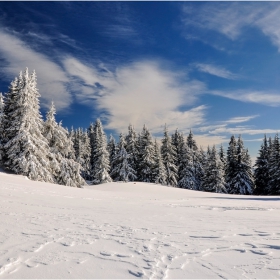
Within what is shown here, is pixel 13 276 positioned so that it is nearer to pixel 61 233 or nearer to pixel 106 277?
pixel 106 277

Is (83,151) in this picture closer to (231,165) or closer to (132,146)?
(132,146)

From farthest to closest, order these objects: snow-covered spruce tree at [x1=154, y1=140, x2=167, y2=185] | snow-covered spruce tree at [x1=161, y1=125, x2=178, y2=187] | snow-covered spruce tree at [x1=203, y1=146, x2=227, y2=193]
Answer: snow-covered spruce tree at [x1=161, y1=125, x2=178, y2=187] < snow-covered spruce tree at [x1=154, y1=140, x2=167, y2=185] < snow-covered spruce tree at [x1=203, y1=146, x2=227, y2=193]


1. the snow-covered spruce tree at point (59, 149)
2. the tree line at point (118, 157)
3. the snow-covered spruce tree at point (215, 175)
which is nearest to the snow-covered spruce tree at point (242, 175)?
the tree line at point (118, 157)

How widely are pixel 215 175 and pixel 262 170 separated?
10208mm

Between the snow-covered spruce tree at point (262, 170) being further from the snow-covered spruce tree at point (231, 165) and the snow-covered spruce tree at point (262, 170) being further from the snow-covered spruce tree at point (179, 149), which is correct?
the snow-covered spruce tree at point (179, 149)

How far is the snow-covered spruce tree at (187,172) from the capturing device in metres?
42.1

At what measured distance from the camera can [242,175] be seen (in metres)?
39.4

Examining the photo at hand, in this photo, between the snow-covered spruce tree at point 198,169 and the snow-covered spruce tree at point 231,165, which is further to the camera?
the snow-covered spruce tree at point 198,169

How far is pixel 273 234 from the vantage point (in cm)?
514

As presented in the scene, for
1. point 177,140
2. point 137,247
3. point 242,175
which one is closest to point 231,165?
point 242,175

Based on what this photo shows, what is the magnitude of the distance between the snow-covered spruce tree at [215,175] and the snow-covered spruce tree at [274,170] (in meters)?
7.00

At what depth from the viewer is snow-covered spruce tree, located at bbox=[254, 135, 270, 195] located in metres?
40.3

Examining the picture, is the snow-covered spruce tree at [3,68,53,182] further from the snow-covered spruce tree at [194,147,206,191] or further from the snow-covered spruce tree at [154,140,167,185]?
the snow-covered spruce tree at [194,147,206,191]

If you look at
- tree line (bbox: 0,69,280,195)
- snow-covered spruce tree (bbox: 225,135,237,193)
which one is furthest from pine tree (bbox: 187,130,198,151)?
snow-covered spruce tree (bbox: 225,135,237,193)
